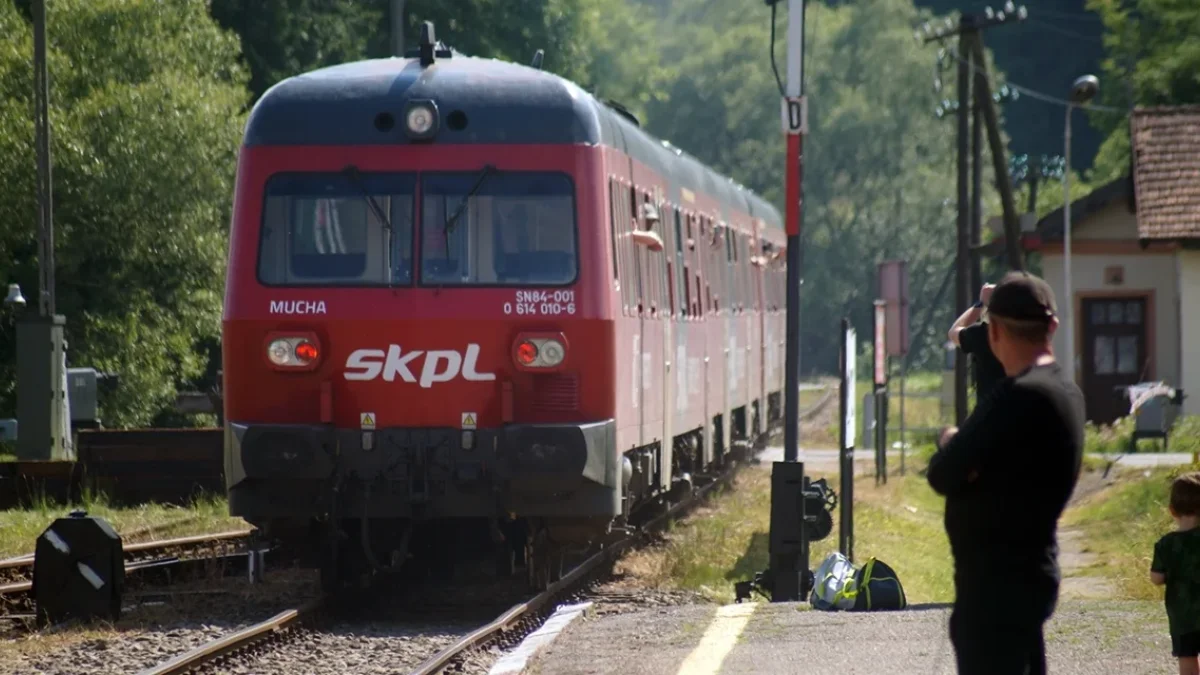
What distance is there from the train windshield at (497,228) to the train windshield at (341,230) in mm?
142

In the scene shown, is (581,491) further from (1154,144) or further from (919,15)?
(919,15)

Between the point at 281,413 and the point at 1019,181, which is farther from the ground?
the point at 1019,181

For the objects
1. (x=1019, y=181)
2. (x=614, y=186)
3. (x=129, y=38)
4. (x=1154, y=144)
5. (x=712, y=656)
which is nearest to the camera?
(x=712, y=656)

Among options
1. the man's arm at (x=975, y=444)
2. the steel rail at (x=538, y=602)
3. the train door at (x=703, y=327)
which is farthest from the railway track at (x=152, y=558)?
the man's arm at (x=975, y=444)

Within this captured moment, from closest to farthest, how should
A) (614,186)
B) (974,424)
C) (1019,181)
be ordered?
(974,424), (614,186), (1019,181)

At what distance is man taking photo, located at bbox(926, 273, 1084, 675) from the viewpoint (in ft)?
17.3

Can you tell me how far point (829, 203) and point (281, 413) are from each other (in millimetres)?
63112

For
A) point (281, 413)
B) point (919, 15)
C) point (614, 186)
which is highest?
point (919, 15)

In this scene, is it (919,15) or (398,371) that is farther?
(919,15)

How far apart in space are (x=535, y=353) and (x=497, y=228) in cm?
77

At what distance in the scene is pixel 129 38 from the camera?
29750 mm

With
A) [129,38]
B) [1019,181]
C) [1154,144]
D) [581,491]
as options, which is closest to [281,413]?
[581,491]

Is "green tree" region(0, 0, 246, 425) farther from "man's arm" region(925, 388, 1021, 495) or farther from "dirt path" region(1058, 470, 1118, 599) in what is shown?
"man's arm" region(925, 388, 1021, 495)

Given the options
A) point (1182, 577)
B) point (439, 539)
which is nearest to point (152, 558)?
point (439, 539)
